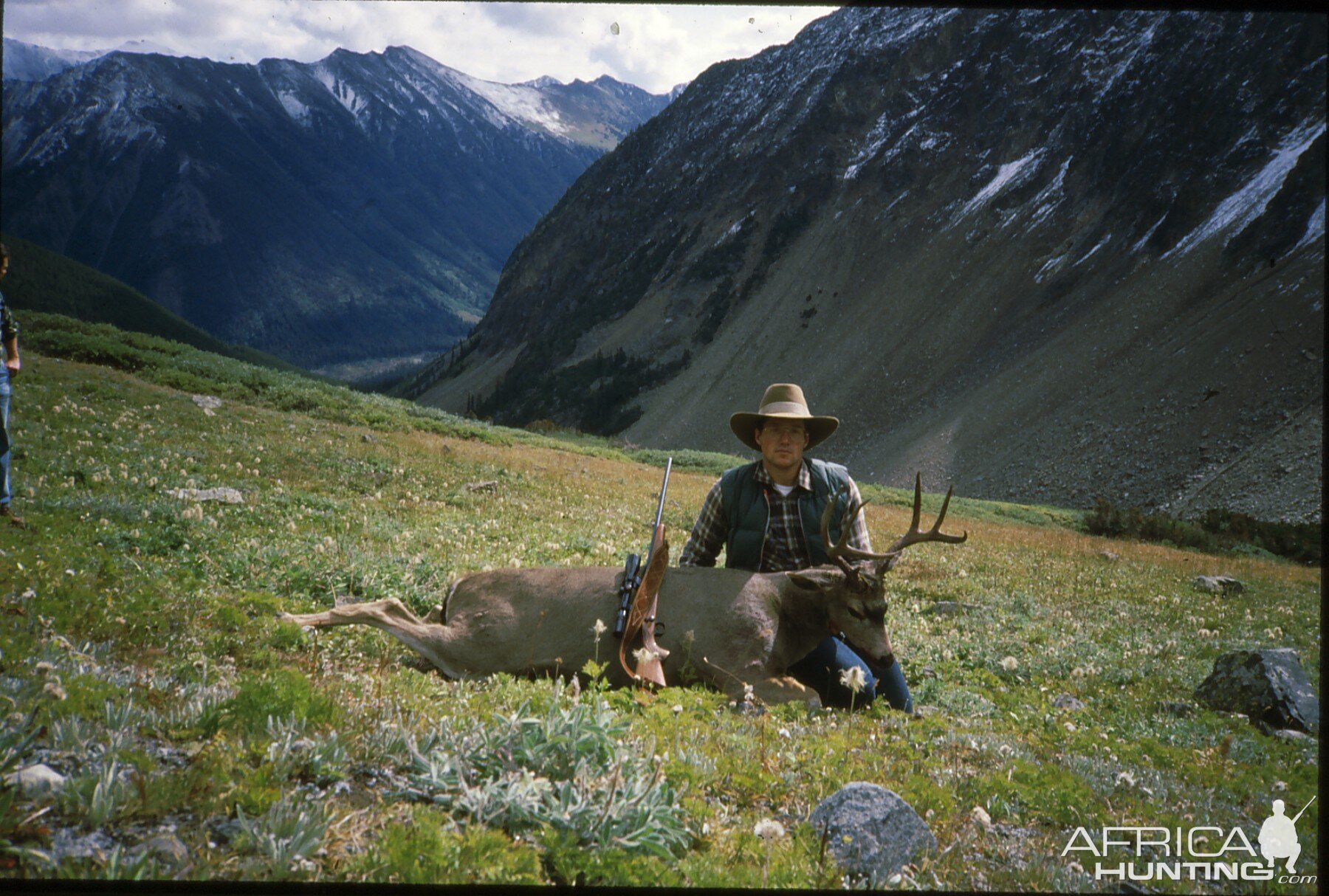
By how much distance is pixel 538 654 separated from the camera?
20.6ft

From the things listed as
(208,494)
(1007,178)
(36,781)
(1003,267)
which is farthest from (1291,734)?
(1007,178)

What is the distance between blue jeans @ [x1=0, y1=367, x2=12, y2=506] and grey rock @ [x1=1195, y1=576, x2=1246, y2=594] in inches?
847

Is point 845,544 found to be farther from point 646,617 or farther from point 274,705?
point 274,705

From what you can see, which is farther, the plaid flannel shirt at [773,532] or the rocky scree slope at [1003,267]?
the rocky scree slope at [1003,267]

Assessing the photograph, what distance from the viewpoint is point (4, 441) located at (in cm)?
840

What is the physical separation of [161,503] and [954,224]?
7982 centimetres

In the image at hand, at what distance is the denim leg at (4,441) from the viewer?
822 cm

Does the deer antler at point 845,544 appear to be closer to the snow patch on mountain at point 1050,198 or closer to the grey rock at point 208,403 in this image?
the grey rock at point 208,403

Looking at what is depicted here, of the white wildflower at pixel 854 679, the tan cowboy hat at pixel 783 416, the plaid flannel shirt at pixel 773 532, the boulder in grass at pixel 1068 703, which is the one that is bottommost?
the boulder in grass at pixel 1068 703

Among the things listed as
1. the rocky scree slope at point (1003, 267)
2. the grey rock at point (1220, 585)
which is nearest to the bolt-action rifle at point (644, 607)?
the grey rock at point (1220, 585)

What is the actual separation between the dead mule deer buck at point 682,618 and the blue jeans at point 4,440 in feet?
15.2

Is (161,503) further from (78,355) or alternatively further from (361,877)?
(78,355)

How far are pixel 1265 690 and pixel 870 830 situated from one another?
6.64 metres

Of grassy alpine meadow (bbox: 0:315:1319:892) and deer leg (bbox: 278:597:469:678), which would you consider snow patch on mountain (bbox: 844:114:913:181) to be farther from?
deer leg (bbox: 278:597:469:678)
